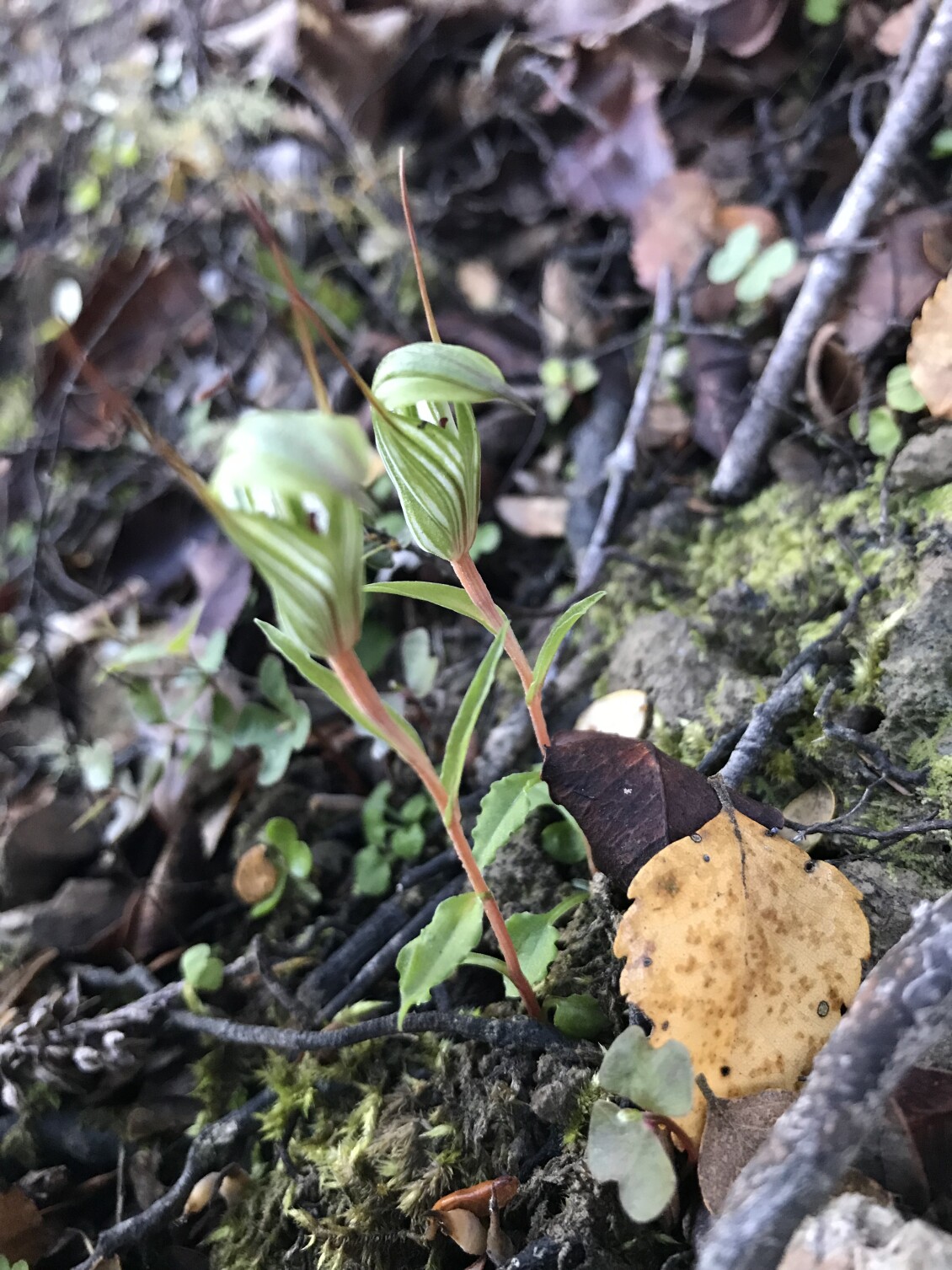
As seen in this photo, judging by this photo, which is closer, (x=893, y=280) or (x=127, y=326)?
(x=893, y=280)

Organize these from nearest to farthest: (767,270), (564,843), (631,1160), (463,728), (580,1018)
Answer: (631,1160) < (463,728) < (580,1018) < (564,843) < (767,270)

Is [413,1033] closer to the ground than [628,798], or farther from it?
closer to the ground

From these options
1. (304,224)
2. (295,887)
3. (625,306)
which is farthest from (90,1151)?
(304,224)

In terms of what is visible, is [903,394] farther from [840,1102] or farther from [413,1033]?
[413,1033]

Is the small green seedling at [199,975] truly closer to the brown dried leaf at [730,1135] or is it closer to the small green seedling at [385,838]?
the small green seedling at [385,838]

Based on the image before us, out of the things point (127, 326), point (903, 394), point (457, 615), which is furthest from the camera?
point (127, 326)

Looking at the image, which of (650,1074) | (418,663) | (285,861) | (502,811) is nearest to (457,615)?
(418,663)
